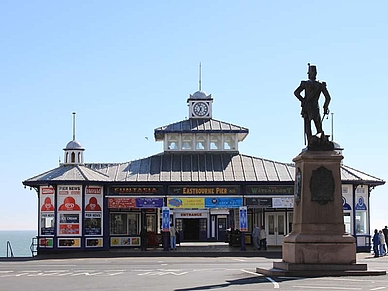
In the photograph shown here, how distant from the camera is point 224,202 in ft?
136

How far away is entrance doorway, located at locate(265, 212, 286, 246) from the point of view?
150 ft

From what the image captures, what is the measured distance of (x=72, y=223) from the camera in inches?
1594

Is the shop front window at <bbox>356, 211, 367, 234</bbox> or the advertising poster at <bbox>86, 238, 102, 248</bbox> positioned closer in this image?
the advertising poster at <bbox>86, 238, 102, 248</bbox>

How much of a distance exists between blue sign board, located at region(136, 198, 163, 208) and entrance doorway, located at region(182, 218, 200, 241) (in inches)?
593

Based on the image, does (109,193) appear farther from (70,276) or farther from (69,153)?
(70,276)

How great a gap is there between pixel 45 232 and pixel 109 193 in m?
3.82

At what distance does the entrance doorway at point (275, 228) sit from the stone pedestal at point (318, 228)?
78.8ft

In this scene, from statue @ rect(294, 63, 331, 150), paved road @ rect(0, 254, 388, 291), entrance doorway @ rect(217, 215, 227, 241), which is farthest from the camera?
entrance doorway @ rect(217, 215, 227, 241)

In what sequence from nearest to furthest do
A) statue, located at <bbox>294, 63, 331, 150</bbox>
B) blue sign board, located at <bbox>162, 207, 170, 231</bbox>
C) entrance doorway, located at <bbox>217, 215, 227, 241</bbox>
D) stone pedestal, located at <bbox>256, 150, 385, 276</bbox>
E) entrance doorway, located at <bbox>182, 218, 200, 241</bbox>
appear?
stone pedestal, located at <bbox>256, 150, 385, 276</bbox>
statue, located at <bbox>294, 63, 331, 150</bbox>
blue sign board, located at <bbox>162, 207, 170, 231</bbox>
entrance doorway, located at <bbox>217, 215, 227, 241</bbox>
entrance doorway, located at <bbox>182, 218, 200, 241</bbox>

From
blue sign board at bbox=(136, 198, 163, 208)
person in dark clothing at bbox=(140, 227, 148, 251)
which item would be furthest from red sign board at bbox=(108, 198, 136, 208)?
person in dark clothing at bbox=(140, 227, 148, 251)

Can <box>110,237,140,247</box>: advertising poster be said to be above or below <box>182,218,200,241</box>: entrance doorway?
below

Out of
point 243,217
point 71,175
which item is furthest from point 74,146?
point 243,217

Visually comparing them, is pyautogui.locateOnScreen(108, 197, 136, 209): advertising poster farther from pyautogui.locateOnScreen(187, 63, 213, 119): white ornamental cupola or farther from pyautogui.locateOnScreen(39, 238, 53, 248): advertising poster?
pyautogui.locateOnScreen(187, 63, 213, 119): white ornamental cupola

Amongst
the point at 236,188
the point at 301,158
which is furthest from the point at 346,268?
the point at 236,188
